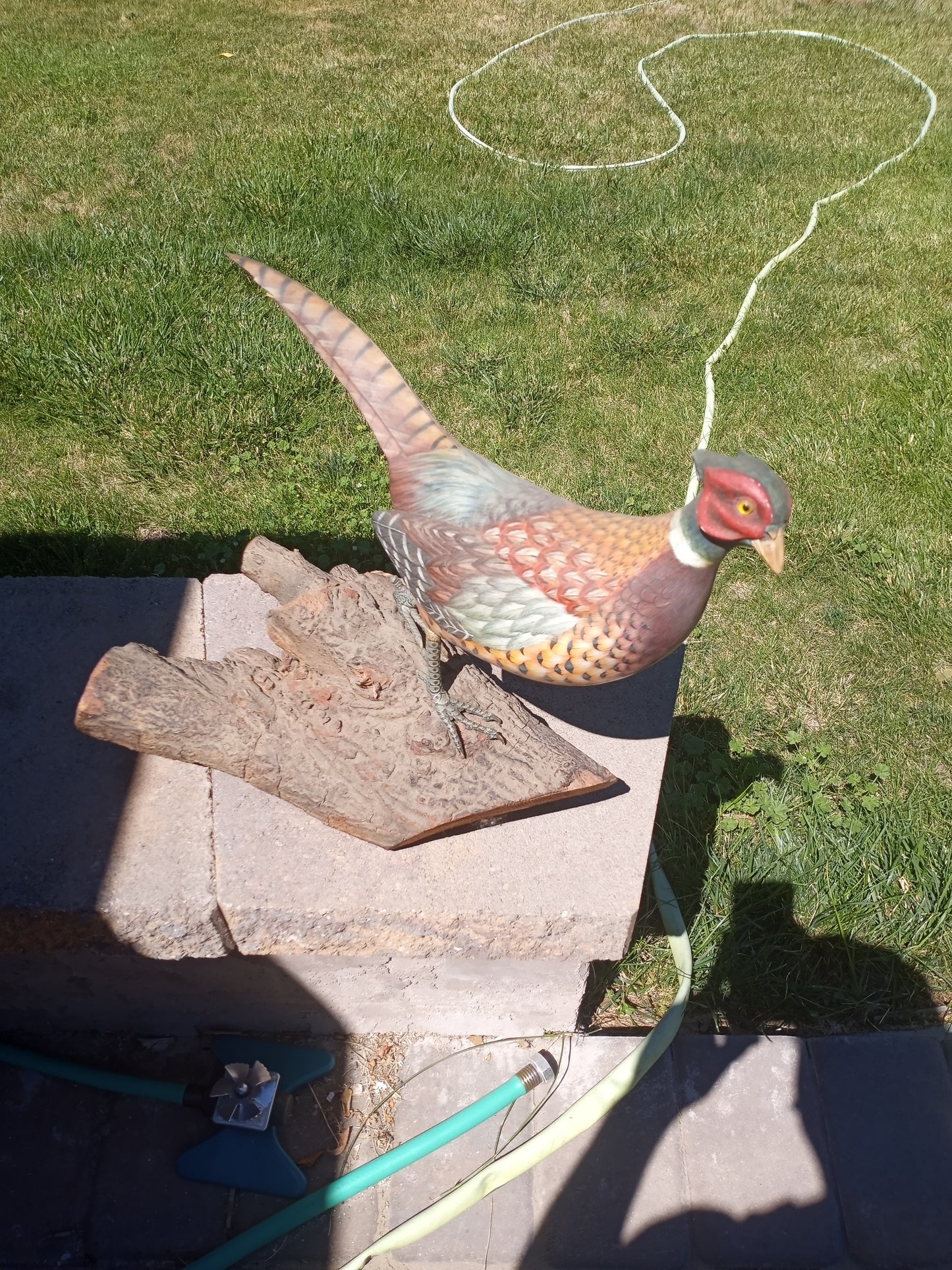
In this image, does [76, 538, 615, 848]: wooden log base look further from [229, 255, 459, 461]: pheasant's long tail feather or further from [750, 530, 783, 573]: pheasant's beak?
[750, 530, 783, 573]: pheasant's beak

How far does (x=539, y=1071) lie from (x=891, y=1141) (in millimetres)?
856

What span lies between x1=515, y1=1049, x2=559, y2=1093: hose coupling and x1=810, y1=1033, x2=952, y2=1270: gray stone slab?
661mm

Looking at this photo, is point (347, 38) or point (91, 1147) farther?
point (347, 38)

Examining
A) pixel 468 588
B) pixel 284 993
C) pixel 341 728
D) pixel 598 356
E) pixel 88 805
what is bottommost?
pixel 284 993

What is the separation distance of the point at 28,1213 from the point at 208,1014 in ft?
1.85

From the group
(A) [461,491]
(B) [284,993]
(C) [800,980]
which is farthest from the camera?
(C) [800,980]

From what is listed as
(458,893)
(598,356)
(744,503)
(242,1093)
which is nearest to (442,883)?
(458,893)

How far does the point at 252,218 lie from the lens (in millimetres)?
5270

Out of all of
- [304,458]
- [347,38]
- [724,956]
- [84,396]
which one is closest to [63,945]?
[724,956]

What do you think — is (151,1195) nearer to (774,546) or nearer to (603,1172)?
(603,1172)

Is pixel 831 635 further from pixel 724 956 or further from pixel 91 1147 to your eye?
pixel 91 1147

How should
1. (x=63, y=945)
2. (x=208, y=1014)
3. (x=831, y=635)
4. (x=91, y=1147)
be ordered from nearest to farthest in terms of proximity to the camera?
(x=63, y=945) → (x=91, y=1147) → (x=208, y=1014) → (x=831, y=635)

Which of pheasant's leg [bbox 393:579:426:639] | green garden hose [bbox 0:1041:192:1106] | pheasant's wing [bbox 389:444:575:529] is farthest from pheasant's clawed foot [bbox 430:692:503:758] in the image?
green garden hose [bbox 0:1041:192:1106]

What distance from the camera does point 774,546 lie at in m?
1.80
